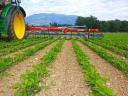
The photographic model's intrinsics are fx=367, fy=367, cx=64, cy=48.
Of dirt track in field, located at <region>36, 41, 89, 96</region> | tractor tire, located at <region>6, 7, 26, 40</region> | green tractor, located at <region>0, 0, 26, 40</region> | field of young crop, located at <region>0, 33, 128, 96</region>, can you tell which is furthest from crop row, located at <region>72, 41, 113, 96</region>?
tractor tire, located at <region>6, 7, 26, 40</region>

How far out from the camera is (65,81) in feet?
25.5

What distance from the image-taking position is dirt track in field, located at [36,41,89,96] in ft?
22.2

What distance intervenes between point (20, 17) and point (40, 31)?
791cm

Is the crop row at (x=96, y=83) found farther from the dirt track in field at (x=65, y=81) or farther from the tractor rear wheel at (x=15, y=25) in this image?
the tractor rear wheel at (x=15, y=25)

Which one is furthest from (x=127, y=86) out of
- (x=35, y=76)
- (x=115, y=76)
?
(x=35, y=76)

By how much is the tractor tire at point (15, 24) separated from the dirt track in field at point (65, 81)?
8.53 metres

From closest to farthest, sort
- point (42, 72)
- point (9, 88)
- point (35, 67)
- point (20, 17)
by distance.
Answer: point (9, 88), point (42, 72), point (35, 67), point (20, 17)

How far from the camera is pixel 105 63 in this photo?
10.8 metres

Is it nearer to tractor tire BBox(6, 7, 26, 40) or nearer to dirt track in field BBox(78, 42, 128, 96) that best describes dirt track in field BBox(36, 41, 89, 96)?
dirt track in field BBox(78, 42, 128, 96)

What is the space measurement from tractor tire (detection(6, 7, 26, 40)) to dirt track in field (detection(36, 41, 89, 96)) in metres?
8.53

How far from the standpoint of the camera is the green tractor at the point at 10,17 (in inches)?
712

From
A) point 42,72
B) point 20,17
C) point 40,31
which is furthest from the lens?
point 40,31

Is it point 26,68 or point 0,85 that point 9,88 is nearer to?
point 0,85

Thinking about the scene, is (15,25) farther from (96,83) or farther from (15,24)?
(96,83)
